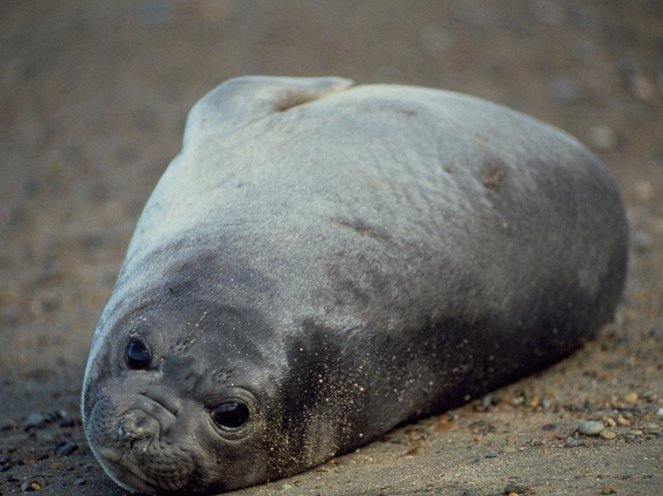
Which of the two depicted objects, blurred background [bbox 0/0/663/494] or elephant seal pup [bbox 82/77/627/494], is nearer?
elephant seal pup [bbox 82/77/627/494]

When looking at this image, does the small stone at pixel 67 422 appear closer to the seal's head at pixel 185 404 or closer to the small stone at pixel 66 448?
the small stone at pixel 66 448

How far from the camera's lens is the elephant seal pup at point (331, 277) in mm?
3688

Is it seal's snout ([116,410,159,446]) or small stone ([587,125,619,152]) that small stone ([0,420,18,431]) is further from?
small stone ([587,125,619,152])

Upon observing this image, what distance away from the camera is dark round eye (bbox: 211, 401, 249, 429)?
3.63 meters

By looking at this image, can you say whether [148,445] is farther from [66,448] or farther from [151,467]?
[66,448]

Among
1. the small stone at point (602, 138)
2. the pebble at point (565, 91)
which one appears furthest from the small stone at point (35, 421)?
the pebble at point (565, 91)

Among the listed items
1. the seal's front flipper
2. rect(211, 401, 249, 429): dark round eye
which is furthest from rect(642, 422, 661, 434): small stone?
the seal's front flipper

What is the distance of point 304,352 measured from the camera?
3840 millimetres

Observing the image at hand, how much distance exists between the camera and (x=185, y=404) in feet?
11.8

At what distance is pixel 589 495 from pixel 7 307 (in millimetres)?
4273

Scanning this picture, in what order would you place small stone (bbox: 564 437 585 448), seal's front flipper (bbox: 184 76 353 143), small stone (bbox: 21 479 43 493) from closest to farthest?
small stone (bbox: 21 479 43 493)
small stone (bbox: 564 437 585 448)
seal's front flipper (bbox: 184 76 353 143)

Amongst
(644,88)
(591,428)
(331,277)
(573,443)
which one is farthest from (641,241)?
(331,277)

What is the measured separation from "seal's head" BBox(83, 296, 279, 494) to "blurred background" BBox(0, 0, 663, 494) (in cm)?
310

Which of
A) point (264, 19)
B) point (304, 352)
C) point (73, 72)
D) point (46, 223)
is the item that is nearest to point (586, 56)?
point (264, 19)
